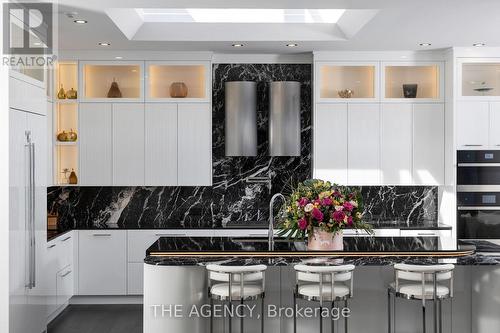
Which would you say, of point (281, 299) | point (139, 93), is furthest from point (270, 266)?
point (139, 93)

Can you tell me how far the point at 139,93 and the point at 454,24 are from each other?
3469 millimetres

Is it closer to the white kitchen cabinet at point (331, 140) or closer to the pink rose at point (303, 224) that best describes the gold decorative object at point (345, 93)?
the white kitchen cabinet at point (331, 140)

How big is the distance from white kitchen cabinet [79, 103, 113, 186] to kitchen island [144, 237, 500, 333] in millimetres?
2328

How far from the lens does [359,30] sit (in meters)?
5.76

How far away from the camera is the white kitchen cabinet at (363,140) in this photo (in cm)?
692

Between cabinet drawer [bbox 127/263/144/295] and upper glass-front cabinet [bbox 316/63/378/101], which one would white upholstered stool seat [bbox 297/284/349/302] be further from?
upper glass-front cabinet [bbox 316/63/378/101]

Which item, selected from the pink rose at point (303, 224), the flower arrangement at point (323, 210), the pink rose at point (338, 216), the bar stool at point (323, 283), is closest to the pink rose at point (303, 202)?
the flower arrangement at point (323, 210)

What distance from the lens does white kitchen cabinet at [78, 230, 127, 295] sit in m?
6.67

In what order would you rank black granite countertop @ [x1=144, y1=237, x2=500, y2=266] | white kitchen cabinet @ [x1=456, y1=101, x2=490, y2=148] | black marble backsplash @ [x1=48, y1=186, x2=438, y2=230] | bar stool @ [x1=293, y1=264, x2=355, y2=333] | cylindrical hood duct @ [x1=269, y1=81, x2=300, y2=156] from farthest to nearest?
→ black marble backsplash @ [x1=48, y1=186, x2=438, y2=230] → cylindrical hood duct @ [x1=269, y1=81, x2=300, y2=156] → white kitchen cabinet @ [x1=456, y1=101, x2=490, y2=148] → black granite countertop @ [x1=144, y1=237, x2=500, y2=266] → bar stool @ [x1=293, y1=264, x2=355, y2=333]

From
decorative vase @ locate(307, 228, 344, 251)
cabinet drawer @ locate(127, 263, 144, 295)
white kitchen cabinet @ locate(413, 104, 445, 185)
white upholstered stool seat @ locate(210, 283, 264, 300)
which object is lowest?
cabinet drawer @ locate(127, 263, 144, 295)

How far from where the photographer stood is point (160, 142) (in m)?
6.98

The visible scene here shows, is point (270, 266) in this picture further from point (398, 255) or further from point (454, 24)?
point (454, 24)

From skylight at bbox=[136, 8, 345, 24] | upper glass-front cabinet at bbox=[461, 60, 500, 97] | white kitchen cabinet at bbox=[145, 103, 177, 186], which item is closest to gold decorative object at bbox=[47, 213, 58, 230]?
white kitchen cabinet at bbox=[145, 103, 177, 186]

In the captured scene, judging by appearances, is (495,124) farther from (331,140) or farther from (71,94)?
(71,94)
